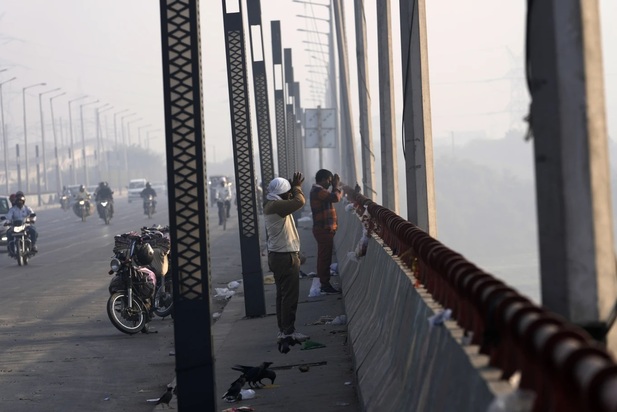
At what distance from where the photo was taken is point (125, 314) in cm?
Answer: 1730

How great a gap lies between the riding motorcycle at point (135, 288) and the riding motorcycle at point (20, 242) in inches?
616

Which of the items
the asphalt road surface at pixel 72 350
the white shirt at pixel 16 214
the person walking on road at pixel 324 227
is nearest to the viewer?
the asphalt road surface at pixel 72 350

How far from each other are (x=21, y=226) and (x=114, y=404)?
22705 mm

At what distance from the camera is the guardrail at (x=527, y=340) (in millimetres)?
3350

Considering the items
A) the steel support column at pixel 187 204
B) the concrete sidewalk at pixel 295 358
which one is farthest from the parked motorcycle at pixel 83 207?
the steel support column at pixel 187 204

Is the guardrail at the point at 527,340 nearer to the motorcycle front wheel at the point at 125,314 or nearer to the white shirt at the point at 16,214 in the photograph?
the motorcycle front wheel at the point at 125,314

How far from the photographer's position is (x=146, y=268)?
18.4 m

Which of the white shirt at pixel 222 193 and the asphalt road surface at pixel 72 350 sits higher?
the white shirt at pixel 222 193

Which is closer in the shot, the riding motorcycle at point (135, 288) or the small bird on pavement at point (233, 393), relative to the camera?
the small bird on pavement at point (233, 393)

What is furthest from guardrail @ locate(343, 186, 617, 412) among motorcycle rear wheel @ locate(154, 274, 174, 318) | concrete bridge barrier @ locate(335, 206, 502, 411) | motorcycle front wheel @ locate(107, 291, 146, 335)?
motorcycle rear wheel @ locate(154, 274, 174, 318)

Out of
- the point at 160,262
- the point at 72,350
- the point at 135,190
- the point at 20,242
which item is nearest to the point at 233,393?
the point at 72,350

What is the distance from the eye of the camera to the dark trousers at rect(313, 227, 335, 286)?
819 inches

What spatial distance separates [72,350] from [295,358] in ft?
10.6

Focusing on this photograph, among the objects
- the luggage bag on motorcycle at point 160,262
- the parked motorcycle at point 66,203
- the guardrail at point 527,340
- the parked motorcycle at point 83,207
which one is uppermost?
the guardrail at point 527,340
